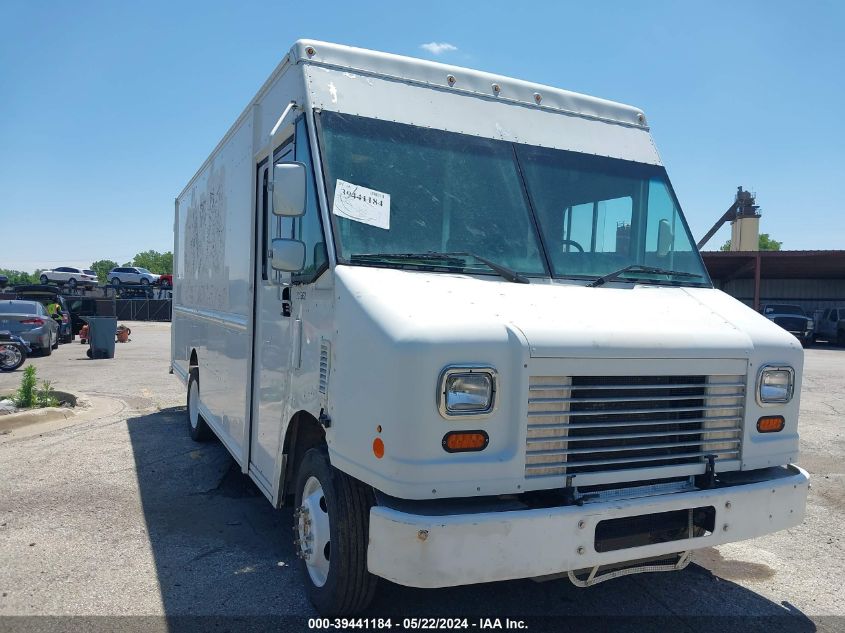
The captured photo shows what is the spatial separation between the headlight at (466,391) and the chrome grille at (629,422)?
21 cm

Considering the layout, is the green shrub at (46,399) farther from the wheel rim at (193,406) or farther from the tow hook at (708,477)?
the tow hook at (708,477)

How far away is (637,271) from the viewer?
4309 mm

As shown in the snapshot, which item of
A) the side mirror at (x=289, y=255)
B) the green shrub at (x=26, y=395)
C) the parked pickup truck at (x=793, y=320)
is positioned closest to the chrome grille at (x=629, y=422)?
the side mirror at (x=289, y=255)

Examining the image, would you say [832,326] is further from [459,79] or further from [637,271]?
[459,79]

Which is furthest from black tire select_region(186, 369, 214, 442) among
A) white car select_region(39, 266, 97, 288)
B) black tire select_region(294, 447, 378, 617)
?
white car select_region(39, 266, 97, 288)

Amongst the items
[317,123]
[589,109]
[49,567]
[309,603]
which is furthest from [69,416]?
[589,109]

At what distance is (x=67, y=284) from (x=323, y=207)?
4348 centimetres

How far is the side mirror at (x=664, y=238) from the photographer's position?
4621 millimetres

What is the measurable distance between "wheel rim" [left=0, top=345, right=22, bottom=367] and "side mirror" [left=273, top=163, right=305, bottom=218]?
1495 centimetres

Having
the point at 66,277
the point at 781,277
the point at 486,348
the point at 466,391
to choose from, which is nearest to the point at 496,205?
the point at 486,348

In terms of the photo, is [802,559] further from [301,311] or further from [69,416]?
[69,416]

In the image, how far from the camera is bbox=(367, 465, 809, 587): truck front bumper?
2893 mm

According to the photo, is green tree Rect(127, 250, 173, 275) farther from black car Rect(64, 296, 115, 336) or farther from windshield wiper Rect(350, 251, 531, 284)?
windshield wiper Rect(350, 251, 531, 284)

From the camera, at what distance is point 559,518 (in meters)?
3.06
